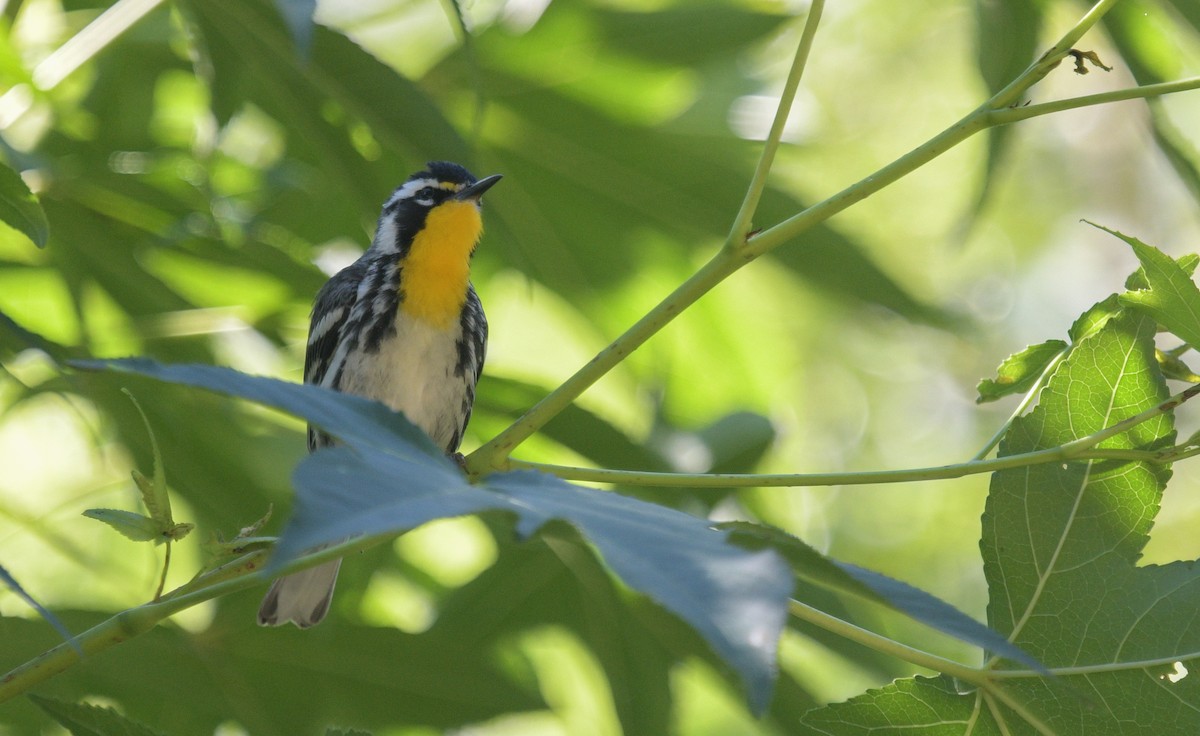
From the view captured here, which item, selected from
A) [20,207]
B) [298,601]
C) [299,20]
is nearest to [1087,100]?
[299,20]

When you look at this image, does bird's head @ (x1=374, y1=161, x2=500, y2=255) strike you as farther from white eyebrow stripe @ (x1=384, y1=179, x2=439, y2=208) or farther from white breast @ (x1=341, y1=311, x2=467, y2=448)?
white breast @ (x1=341, y1=311, x2=467, y2=448)

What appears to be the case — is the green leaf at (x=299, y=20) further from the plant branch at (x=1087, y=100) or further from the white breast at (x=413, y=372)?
the white breast at (x=413, y=372)

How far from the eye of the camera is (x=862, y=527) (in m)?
7.33

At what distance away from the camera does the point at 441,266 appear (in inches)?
123

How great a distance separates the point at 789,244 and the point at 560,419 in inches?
29.6

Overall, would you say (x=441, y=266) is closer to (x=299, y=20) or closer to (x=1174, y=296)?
(x=299, y=20)

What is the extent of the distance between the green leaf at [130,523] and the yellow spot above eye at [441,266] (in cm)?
176

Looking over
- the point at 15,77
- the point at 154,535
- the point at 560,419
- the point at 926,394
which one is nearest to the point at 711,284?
the point at 154,535

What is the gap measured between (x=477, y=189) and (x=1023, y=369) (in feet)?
4.81

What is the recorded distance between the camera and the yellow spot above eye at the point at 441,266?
10.2 ft

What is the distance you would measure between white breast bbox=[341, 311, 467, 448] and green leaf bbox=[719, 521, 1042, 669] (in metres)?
2.01

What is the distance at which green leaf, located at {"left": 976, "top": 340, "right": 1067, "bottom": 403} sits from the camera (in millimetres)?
1846

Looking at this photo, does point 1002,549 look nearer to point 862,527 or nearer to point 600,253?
point 600,253

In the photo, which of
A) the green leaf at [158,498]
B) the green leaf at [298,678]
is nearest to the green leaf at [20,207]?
the green leaf at [158,498]
